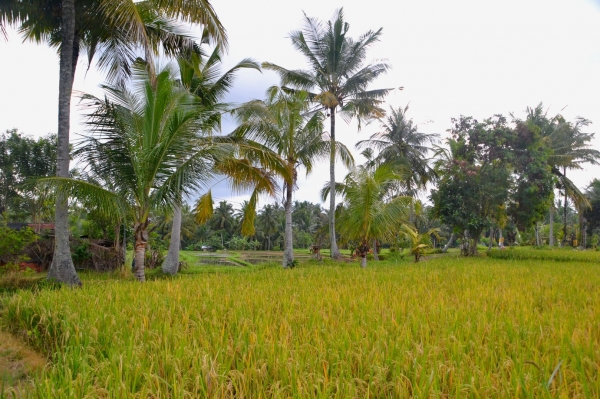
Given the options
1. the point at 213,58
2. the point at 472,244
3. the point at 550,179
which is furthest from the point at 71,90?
the point at 550,179

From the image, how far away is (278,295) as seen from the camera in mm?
4969

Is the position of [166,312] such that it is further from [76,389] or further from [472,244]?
[472,244]

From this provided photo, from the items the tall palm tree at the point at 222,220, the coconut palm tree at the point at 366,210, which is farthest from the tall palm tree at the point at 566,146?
the tall palm tree at the point at 222,220

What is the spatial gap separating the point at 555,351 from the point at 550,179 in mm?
16223

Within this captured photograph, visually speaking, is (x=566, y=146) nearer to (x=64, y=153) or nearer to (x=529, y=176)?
(x=529, y=176)

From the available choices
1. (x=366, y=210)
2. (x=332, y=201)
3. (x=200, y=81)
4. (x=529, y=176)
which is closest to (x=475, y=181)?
(x=529, y=176)

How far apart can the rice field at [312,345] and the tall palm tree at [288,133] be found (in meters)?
7.36

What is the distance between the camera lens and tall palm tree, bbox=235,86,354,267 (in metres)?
11.6

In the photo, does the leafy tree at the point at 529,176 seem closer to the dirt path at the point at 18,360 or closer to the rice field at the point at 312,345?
the rice field at the point at 312,345

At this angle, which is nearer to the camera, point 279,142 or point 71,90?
point 71,90

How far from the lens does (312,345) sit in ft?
8.98

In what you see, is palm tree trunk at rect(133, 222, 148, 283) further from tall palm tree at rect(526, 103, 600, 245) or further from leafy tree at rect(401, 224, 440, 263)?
Result: tall palm tree at rect(526, 103, 600, 245)

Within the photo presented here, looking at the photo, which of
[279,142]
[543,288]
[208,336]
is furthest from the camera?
[279,142]

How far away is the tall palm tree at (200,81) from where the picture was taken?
37.9ft
